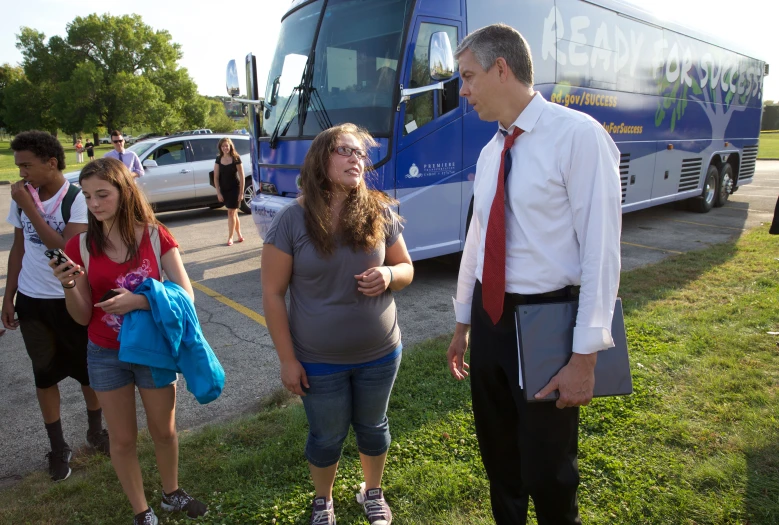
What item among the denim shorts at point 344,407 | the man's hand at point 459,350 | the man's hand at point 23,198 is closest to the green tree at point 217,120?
the man's hand at point 23,198

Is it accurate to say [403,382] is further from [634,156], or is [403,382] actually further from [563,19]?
[634,156]

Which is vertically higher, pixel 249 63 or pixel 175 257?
pixel 249 63

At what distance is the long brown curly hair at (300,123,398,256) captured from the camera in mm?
2229

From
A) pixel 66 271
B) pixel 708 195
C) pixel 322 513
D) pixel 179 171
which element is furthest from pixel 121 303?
pixel 708 195

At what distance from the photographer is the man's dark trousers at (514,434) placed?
75.2 inches

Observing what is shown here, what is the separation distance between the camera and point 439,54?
518 cm

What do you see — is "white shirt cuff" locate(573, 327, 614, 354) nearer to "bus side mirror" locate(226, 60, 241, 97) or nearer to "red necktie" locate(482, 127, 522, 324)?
"red necktie" locate(482, 127, 522, 324)

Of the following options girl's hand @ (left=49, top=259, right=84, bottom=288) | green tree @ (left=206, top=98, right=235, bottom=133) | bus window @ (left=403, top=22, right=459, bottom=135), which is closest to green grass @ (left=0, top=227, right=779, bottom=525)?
girl's hand @ (left=49, top=259, right=84, bottom=288)

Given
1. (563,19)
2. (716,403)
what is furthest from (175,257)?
(563,19)

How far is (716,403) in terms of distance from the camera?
11.7ft

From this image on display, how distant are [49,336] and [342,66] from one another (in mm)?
4232

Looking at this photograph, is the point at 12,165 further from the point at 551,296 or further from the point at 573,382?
the point at 573,382

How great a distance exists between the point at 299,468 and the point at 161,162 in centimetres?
1043

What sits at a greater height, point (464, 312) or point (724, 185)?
point (464, 312)
